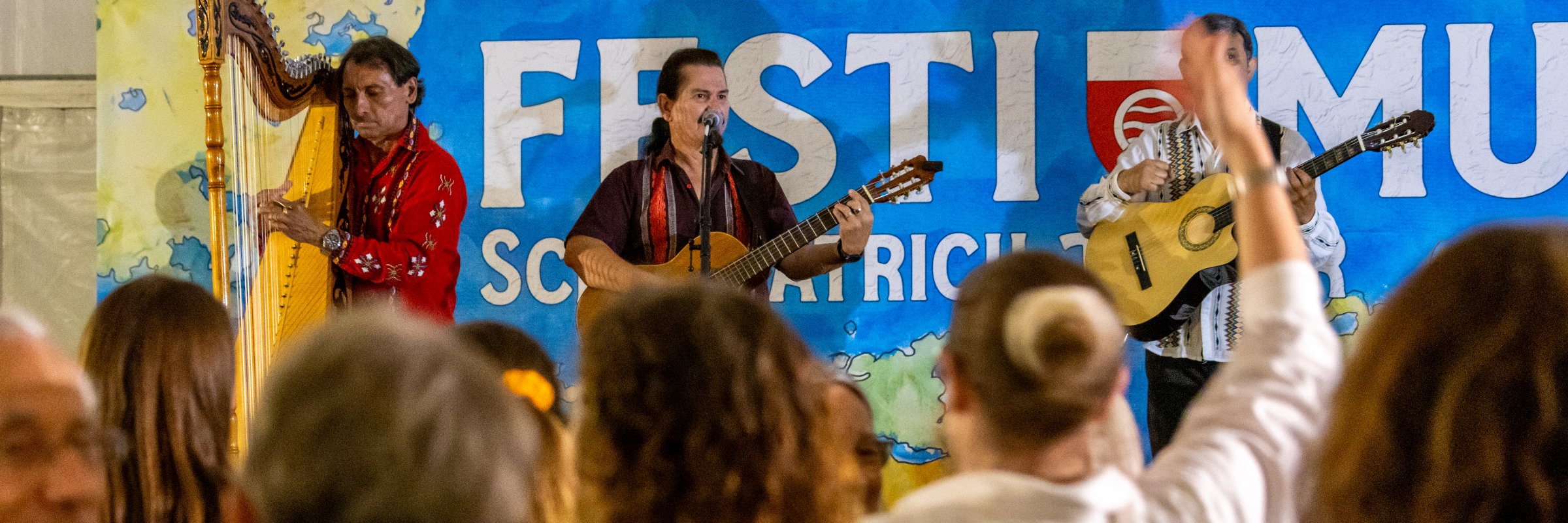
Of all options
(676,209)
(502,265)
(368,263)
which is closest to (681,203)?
(676,209)

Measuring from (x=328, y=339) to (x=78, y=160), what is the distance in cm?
408

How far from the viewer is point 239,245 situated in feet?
10.8

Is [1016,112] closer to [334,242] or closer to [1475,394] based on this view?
[334,242]

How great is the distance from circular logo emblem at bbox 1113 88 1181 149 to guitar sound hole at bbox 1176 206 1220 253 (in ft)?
1.26

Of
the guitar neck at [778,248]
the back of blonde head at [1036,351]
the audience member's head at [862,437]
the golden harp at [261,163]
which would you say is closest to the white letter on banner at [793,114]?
the guitar neck at [778,248]

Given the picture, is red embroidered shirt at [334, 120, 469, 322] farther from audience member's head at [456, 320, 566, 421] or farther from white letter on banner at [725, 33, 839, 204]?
audience member's head at [456, 320, 566, 421]

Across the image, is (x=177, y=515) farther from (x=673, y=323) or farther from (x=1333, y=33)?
(x=1333, y=33)

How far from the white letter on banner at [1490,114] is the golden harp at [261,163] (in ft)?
11.7

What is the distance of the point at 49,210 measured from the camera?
13.6 feet

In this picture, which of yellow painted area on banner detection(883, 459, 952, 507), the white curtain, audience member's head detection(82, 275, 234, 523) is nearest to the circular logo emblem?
yellow painted area on banner detection(883, 459, 952, 507)

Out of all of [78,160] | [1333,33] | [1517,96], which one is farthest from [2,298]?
[1517,96]

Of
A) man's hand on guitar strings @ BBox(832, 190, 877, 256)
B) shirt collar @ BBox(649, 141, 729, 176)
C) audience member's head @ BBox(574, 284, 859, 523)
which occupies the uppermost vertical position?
shirt collar @ BBox(649, 141, 729, 176)

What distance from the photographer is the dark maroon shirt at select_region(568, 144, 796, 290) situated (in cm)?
360

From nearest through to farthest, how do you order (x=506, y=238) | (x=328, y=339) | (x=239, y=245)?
1. (x=328, y=339)
2. (x=239, y=245)
3. (x=506, y=238)
